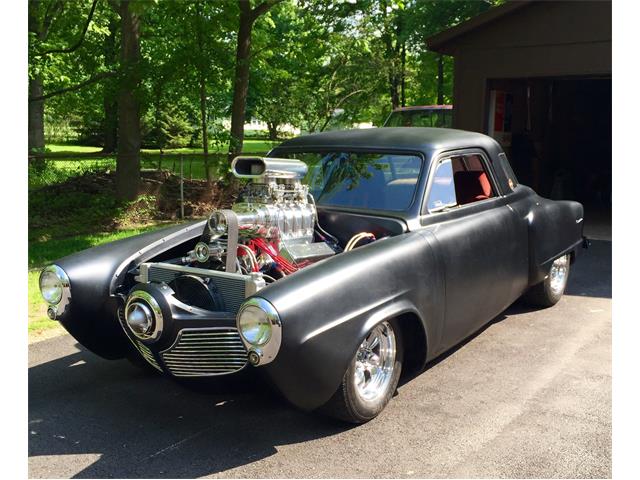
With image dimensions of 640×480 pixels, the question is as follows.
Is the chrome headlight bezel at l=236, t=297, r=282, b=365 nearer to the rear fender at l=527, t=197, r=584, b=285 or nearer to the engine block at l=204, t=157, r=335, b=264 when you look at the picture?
the engine block at l=204, t=157, r=335, b=264

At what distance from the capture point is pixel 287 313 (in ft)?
10.4

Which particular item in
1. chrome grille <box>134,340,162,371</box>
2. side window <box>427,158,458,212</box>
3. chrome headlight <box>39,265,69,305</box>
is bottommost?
chrome grille <box>134,340,162,371</box>

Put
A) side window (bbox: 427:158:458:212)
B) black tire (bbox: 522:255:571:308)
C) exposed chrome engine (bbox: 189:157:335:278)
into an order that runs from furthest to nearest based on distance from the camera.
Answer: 1. black tire (bbox: 522:255:571:308)
2. side window (bbox: 427:158:458:212)
3. exposed chrome engine (bbox: 189:157:335:278)

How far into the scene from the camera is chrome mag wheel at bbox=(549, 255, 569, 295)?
6.09m

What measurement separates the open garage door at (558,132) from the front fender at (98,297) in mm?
8279

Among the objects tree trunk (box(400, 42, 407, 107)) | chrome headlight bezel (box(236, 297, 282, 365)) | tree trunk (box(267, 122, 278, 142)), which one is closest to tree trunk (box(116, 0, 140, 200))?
chrome headlight bezel (box(236, 297, 282, 365))

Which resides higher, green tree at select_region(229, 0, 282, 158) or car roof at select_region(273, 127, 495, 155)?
green tree at select_region(229, 0, 282, 158)

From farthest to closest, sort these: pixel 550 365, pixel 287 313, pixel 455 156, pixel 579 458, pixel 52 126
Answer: pixel 52 126 < pixel 455 156 < pixel 550 365 < pixel 579 458 < pixel 287 313

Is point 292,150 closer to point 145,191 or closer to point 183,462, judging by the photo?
point 183,462

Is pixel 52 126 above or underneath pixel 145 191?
above

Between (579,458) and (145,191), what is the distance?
9133 millimetres

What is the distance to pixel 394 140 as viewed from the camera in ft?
16.3

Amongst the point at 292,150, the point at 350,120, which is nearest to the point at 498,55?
the point at 292,150

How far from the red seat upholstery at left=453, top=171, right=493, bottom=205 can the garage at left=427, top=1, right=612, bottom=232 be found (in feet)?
18.1
